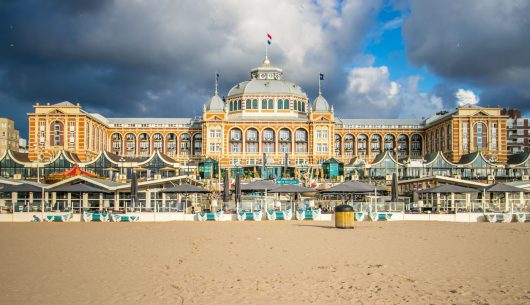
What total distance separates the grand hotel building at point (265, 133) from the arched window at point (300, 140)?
0.61ft

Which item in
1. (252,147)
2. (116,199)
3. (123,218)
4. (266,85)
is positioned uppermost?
(266,85)

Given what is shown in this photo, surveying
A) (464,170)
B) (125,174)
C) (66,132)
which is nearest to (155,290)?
(125,174)

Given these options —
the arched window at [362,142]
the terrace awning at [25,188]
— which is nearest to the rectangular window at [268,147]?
the arched window at [362,142]

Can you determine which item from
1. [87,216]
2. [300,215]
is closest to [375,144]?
[300,215]

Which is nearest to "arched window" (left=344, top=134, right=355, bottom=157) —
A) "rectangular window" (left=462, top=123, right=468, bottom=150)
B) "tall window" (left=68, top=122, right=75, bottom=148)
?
"rectangular window" (left=462, top=123, right=468, bottom=150)

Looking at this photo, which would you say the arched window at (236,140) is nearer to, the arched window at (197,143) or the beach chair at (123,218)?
the arched window at (197,143)

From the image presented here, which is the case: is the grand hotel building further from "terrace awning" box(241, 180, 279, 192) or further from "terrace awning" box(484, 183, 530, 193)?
"terrace awning" box(484, 183, 530, 193)

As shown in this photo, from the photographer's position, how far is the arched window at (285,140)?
10769 cm

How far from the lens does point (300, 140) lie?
10756cm

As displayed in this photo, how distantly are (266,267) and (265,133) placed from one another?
88.3m

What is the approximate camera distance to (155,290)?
1656 cm

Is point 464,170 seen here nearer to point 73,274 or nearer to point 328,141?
point 328,141

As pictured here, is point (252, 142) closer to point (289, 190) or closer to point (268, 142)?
point (268, 142)

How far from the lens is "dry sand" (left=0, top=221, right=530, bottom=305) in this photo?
1574 centimetres
